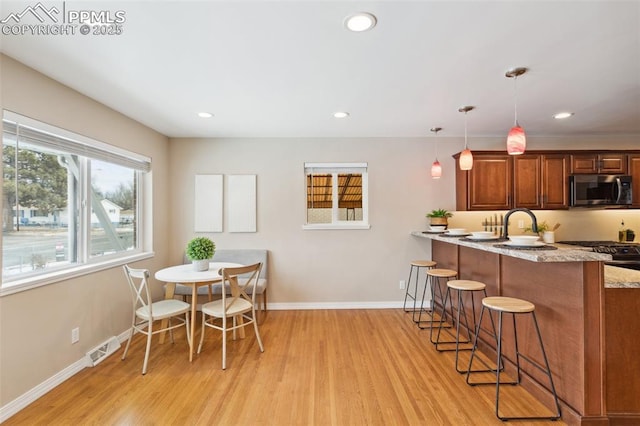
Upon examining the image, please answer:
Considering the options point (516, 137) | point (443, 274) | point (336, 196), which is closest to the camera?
point (516, 137)

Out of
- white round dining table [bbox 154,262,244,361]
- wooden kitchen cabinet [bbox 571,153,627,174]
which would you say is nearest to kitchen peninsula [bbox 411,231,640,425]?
white round dining table [bbox 154,262,244,361]

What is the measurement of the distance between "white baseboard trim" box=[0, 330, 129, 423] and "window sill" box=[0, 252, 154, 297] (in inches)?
29.9

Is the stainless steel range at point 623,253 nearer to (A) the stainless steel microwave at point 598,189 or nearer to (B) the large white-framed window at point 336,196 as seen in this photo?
(A) the stainless steel microwave at point 598,189

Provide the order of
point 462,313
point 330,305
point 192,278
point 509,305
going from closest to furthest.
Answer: point 509,305 → point 192,278 → point 462,313 → point 330,305

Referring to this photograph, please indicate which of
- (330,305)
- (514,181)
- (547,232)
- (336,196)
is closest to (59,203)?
(336,196)

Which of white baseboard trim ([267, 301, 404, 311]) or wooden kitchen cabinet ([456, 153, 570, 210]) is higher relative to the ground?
wooden kitchen cabinet ([456, 153, 570, 210])

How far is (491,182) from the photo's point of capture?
390 centimetres

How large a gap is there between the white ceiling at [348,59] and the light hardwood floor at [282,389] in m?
2.51

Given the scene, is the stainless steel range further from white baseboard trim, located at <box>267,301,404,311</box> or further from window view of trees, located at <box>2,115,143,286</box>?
window view of trees, located at <box>2,115,143,286</box>

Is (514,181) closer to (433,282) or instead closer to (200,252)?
(433,282)

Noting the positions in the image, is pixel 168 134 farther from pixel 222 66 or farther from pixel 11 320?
pixel 11 320

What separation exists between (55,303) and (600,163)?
21.0ft

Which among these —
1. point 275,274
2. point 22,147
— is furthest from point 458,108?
point 22,147

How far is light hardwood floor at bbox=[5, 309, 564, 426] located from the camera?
193cm
